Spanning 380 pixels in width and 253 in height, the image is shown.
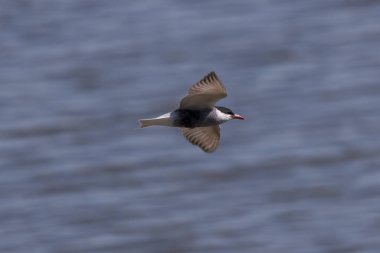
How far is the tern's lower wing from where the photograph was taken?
7066mm

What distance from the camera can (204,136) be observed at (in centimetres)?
712

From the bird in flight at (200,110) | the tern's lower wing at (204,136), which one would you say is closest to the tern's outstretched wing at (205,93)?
the bird in flight at (200,110)

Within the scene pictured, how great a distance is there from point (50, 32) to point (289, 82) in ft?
10.6

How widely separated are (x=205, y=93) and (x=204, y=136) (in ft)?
2.28

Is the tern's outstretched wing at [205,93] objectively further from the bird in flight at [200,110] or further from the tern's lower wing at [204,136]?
the tern's lower wing at [204,136]

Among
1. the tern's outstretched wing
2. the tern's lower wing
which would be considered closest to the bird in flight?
the tern's outstretched wing

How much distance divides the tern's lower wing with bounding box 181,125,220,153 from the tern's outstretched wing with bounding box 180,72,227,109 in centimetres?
51

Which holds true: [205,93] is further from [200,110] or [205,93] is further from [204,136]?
[204,136]

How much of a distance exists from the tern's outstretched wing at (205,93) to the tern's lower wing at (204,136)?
1.66 ft

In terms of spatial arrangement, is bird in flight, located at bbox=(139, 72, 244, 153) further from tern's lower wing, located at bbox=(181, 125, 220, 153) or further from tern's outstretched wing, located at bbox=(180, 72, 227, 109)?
tern's lower wing, located at bbox=(181, 125, 220, 153)

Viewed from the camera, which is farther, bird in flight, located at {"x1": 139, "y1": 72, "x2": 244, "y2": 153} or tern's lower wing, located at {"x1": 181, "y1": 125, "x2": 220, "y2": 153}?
tern's lower wing, located at {"x1": 181, "y1": 125, "x2": 220, "y2": 153}

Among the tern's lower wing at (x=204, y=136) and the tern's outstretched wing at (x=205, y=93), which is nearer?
the tern's outstretched wing at (x=205, y=93)

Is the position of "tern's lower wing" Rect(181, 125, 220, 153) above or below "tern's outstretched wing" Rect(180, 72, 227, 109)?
below

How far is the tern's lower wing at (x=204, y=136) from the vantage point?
23.2ft
